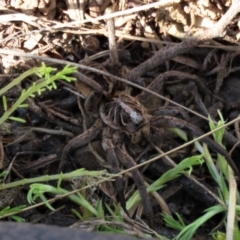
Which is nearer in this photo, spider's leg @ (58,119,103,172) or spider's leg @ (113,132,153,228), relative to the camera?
spider's leg @ (113,132,153,228)

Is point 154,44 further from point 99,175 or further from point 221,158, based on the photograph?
point 99,175

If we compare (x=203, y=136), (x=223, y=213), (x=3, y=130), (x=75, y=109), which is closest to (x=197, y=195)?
(x=223, y=213)

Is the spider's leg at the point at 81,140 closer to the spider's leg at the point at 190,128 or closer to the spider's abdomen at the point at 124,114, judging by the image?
the spider's abdomen at the point at 124,114

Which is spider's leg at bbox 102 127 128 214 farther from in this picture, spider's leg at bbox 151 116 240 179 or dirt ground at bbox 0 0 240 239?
spider's leg at bbox 151 116 240 179

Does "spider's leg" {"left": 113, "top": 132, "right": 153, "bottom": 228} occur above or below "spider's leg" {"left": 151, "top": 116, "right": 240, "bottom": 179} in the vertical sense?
below

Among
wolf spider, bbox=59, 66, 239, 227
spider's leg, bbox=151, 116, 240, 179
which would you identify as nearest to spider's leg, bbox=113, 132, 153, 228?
wolf spider, bbox=59, 66, 239, 227

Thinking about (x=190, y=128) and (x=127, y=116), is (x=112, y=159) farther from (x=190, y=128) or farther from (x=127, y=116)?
(x=190, y=128)

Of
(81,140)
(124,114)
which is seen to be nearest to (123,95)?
(124,114)
